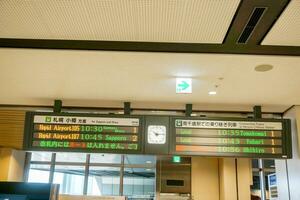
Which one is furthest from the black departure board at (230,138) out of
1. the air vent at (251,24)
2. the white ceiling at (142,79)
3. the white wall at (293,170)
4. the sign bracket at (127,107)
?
the air vent at (251,24)

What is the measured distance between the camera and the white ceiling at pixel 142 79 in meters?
3.38

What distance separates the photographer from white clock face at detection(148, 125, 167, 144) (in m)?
4.04

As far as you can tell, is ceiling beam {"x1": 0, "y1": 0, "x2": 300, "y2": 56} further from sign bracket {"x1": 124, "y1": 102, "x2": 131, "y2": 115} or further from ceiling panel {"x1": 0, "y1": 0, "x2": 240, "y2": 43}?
sign bracket {"x1": 124, "y1": 102, "x2": 131, "y2": 115}

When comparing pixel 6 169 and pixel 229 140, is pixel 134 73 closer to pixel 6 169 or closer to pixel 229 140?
pixel 229 140

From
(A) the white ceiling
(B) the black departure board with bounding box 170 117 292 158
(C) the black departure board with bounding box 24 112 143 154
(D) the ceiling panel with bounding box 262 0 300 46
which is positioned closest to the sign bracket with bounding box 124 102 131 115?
(A) the white ceiling

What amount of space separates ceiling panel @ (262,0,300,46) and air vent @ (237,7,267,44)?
150 millimetres

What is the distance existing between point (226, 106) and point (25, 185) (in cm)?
281

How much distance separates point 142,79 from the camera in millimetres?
3936

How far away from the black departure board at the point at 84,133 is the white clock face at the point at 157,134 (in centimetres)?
11

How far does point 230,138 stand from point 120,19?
206cm

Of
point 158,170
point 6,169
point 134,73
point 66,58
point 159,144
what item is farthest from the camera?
point 158,170

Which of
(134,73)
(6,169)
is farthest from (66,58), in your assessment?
(6,169)

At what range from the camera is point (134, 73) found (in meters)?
3.77

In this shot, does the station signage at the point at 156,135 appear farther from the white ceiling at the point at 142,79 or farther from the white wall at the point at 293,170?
the white wall at the point at 293,170
